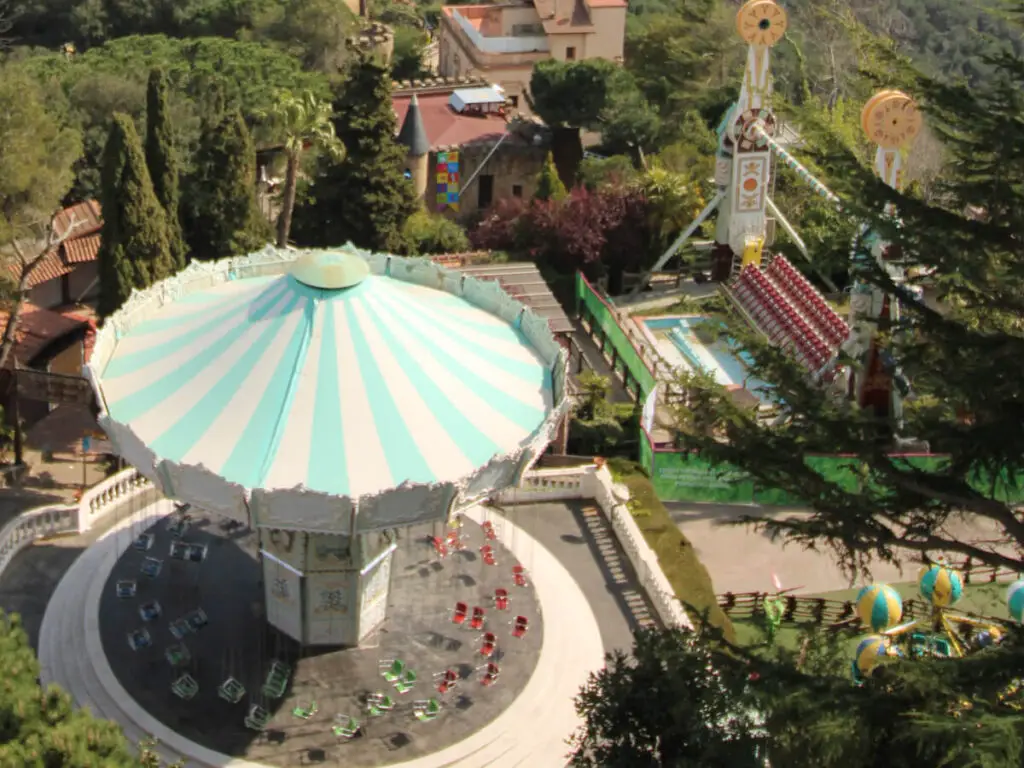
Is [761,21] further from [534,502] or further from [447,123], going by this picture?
[534,502]

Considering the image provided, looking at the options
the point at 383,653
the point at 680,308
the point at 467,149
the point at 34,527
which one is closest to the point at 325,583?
the point at 383,653

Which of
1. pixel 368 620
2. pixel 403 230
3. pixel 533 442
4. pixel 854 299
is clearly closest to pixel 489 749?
pixel 368 620

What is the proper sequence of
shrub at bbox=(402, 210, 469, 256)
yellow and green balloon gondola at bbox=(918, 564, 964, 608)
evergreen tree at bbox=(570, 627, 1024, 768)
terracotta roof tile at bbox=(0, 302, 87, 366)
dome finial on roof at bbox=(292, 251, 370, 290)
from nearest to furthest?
evergreen tree at bbox=(570, 627, 1024, 768) < dome finial on roof at bbox=(292, 251, 370, 290) < yellow and green balloon gondola at bbox=(918, 564, 964, 608) < terracotta roof tile at bbox=(0, 302, 87, 366) < shrub at bbox=(402, 210, 469, 256)

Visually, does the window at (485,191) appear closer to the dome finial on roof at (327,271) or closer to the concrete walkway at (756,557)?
the concrete walkway at (756,557)

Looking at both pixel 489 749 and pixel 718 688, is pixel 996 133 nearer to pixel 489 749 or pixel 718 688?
pixel 718 688

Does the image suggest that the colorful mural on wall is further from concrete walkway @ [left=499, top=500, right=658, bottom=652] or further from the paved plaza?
the paved plaza

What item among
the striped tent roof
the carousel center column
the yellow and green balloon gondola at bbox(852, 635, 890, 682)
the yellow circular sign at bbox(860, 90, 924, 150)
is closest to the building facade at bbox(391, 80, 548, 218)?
the yellow circular sign at bbox(860, 90, 924, 150)
